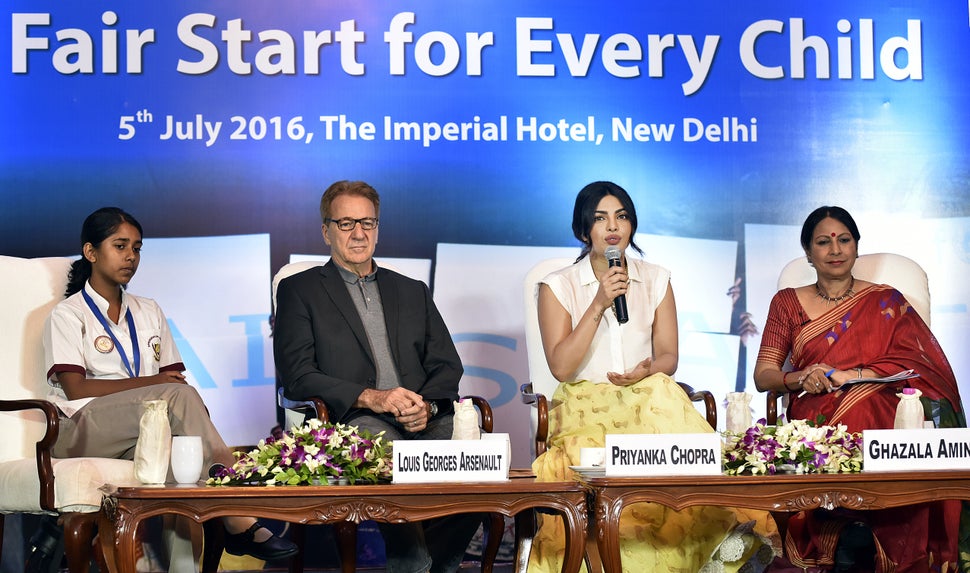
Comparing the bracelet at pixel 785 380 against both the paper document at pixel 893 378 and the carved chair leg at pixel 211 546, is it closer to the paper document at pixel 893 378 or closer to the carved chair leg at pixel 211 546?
the paper document at pixel 893 378

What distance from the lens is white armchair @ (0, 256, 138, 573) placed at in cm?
353

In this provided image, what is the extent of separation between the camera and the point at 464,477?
115 inches

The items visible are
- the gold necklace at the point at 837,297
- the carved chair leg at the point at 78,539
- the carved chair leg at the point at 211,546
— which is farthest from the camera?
the gold necklace at the point at 837,297

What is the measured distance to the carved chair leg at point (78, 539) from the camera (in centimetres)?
335

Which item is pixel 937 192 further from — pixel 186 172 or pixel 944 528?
pixel 186 172

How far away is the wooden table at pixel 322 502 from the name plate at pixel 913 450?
30.7 inches

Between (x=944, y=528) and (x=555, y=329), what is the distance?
4.85 ft

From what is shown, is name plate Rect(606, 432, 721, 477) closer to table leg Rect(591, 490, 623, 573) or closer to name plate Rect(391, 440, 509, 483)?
table leg Rect(591, 490, 623, 573)

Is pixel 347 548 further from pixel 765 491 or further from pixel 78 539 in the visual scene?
pixel 765 491

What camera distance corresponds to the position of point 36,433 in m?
4.13

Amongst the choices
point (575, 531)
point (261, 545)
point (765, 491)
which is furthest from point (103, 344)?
point (765, 491)

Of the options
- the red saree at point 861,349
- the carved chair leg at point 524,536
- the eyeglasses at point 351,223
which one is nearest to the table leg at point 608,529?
the carved chair leg at point 524,536

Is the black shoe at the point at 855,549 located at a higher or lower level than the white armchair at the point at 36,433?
lower

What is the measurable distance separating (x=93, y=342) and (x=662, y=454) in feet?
7.24
